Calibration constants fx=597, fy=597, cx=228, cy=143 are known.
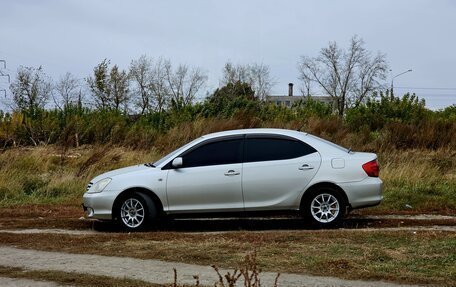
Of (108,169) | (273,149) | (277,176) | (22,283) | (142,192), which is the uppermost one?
(273,149)

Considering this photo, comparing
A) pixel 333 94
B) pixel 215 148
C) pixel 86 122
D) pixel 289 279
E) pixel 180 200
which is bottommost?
pixel 289 279

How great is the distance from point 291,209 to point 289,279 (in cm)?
359

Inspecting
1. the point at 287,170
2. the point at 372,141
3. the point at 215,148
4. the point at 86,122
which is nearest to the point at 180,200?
the point at 215,148

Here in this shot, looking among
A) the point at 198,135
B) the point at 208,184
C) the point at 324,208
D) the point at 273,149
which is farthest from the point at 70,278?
the point at 198,135

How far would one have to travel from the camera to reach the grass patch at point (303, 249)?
6641 millimetres

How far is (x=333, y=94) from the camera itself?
255 feet

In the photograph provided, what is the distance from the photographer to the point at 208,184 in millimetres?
9883

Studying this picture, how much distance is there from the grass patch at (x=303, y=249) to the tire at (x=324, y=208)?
471 mm

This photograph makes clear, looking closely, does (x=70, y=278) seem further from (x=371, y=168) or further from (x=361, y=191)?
(x=371, y=168)

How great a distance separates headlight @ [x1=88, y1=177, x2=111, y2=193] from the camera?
10113 millimetres

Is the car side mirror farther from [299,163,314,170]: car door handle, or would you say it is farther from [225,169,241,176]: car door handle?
[299,163,314,170]: car door handle

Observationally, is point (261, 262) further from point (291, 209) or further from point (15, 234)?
point (15, 234)

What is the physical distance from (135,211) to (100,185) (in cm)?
77

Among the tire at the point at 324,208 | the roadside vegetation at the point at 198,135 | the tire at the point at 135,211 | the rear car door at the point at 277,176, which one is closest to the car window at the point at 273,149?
the rear car door at the point at 277,176
